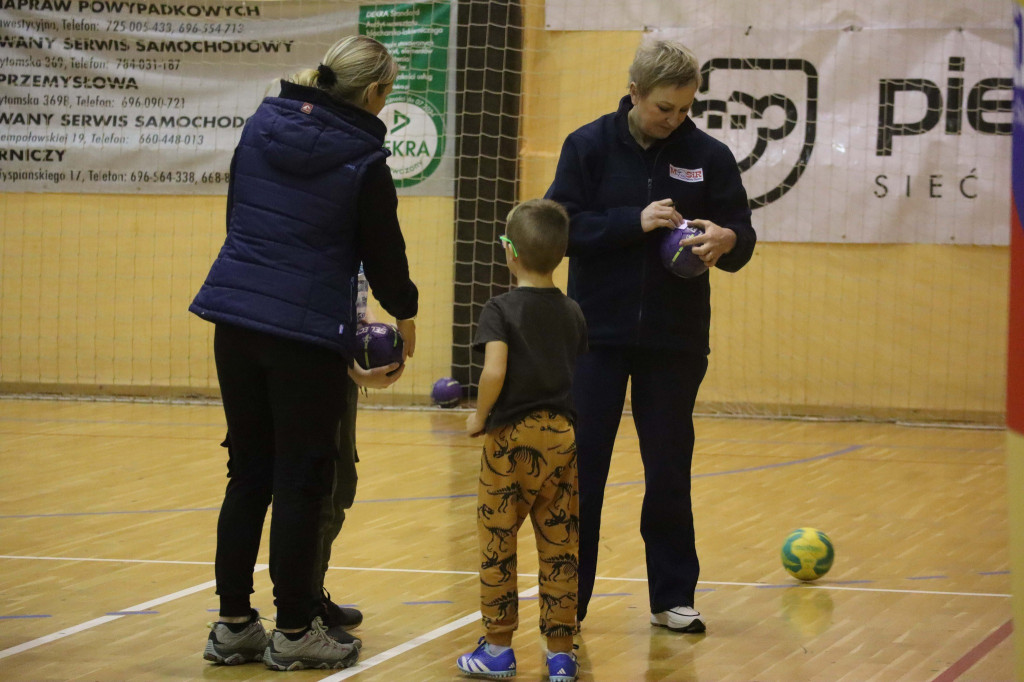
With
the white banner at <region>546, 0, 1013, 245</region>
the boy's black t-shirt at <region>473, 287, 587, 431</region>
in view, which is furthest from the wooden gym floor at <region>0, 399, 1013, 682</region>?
the white banner at <region>546, 0, 1013, 245</region>

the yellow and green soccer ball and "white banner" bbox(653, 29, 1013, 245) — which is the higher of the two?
"white banner" bbox(653, 29, 1013, 245)

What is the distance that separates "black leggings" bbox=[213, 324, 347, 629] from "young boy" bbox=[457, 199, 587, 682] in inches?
14.1

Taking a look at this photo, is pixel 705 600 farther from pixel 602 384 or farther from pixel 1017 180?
pixel 1017 180

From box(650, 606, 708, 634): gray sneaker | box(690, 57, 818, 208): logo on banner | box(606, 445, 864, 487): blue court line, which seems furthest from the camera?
box(690, 57, 818, 208): logo on banner

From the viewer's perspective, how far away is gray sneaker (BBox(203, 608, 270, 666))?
9.87 feet

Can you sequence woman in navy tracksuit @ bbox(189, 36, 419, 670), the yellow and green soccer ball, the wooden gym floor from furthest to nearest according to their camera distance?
the yellow and green soccer ball
the wooden gym floor
woman in navy tracksuit @ bbox(189, 36, 419, 670)

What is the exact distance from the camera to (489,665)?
2947 millimetres

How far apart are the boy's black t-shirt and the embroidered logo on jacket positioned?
0.62m

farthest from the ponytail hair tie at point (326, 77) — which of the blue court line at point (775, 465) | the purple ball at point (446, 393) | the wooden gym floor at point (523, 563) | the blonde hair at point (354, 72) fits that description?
the purple ball at point (446, 393)

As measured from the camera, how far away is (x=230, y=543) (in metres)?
2.96

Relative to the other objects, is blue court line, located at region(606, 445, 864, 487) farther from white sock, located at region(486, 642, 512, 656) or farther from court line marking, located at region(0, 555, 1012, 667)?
white sock, located at region(486, 642, 512, 656)

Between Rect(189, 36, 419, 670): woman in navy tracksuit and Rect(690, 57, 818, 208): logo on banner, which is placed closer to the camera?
Rect(189, 36, 419, 670): woman in navy tracksuit

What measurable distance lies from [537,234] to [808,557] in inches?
69.6

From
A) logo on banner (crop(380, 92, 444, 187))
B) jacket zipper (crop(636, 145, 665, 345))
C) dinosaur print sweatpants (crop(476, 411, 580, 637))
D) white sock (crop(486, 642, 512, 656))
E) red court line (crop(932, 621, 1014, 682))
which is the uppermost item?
logo on banner (crop(380, 92, 444, 187))
